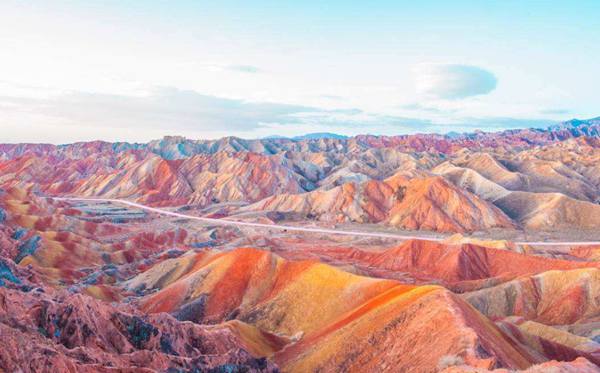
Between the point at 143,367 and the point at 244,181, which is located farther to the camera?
the point at 244,181

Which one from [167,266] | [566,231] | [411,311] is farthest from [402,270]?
[566,231]

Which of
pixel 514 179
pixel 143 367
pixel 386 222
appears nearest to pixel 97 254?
pixel 143 367

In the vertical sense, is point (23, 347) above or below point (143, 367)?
above

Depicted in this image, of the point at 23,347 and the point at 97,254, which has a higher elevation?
the point at 23,347

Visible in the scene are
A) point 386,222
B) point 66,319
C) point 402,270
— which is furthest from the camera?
point 386,222

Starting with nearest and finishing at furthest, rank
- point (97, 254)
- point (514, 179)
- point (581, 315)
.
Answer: point (581, 315) < point (97, 254) < point (514, 179)

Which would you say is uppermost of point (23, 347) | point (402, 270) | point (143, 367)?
point (23, 347)

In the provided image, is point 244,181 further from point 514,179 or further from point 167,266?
point 167,266

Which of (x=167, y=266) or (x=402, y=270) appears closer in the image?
(x=167, y=266)

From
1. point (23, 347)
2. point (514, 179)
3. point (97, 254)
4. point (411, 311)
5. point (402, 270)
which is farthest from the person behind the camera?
point (514, 179)

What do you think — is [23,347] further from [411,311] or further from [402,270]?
[402,270]
